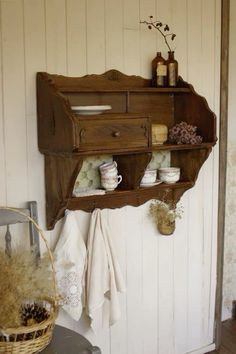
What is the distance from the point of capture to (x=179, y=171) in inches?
96.7

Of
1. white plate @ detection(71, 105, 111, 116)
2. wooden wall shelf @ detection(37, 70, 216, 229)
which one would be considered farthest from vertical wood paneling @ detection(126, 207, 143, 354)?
white plate @ detection(71, 105, 111, 116)

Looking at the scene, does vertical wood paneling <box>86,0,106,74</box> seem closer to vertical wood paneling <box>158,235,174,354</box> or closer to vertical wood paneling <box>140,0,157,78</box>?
vertical wood paneling <box>140,0,157,78</box>

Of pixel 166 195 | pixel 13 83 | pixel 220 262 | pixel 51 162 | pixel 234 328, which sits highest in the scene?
pixel 13 83

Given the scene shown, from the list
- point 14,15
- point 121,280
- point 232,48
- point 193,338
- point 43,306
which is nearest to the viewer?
point 43,306

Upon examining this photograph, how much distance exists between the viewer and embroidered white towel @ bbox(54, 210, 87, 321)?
210cm

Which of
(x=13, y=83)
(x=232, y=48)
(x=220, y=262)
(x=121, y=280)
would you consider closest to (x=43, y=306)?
(x=121, y=280)

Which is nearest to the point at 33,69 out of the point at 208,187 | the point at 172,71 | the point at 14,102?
the point at 14,102

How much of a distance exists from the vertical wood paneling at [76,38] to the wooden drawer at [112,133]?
1.11ft

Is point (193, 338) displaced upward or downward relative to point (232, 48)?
downward

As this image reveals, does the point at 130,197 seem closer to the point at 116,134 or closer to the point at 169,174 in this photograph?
the point at 169,174

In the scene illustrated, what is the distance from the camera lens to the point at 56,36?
2.09 m

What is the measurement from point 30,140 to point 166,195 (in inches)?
31.1

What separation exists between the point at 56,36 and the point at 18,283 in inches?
42.2

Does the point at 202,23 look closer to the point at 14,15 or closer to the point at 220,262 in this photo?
the point at 14,15
